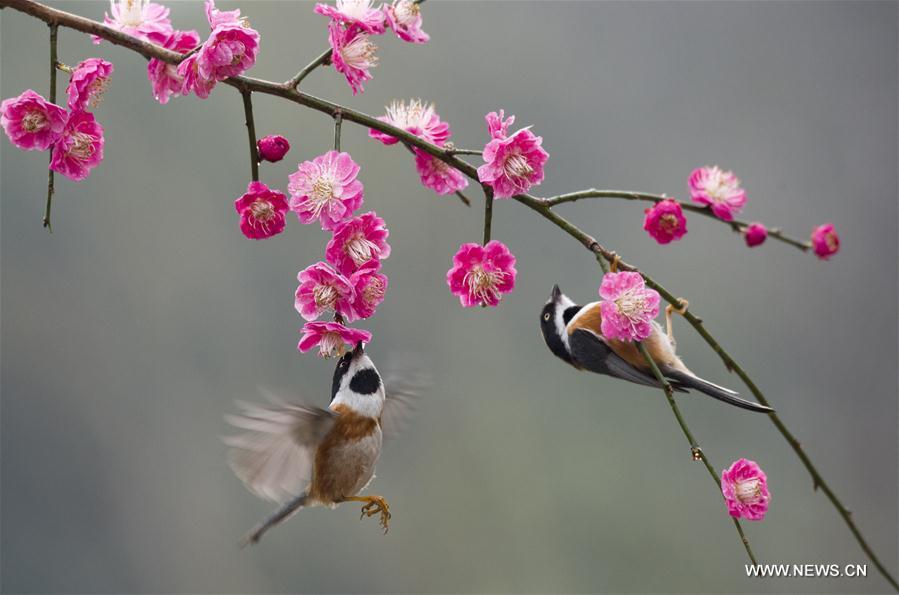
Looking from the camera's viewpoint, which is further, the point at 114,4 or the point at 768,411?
the point at 114,4

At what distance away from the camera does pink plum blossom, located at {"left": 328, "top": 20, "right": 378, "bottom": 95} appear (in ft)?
3.00

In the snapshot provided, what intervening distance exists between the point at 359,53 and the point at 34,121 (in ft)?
1.19

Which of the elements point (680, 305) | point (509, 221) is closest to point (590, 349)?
point (680, 305)

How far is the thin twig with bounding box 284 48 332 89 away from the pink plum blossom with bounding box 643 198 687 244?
1.33 feet

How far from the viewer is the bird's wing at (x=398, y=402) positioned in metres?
1.23

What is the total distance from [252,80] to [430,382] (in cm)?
49

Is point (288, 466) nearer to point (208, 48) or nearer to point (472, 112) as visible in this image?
point (208, 48)

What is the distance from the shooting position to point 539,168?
0.86m

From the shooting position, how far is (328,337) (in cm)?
84

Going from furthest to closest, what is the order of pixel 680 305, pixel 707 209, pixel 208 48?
pixel 707 209 → pixel 680 305 → pixel 208 48

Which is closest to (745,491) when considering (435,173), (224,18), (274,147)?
(435,173)

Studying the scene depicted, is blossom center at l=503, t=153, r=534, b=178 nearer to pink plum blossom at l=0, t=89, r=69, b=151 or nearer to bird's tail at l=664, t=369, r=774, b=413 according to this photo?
bird's tail at l=664, t=369, r=774, b=413

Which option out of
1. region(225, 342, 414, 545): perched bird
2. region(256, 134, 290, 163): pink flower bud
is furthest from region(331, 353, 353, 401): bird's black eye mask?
region(256, 134, 290, 163): pink flower bud

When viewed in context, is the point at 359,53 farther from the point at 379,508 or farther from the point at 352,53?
the point at 379,508
